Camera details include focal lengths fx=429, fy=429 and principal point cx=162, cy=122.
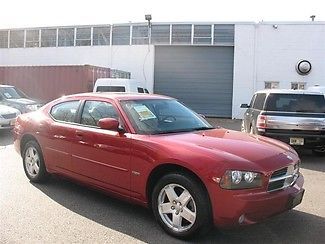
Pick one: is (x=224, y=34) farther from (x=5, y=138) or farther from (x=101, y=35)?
(x=5, y=138)

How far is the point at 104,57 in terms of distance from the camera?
26.4 metres

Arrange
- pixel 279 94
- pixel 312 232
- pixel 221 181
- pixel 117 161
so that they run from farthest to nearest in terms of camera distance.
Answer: pixel 279 94, pixel 117 161, pixel 312 232, pixel 221 181

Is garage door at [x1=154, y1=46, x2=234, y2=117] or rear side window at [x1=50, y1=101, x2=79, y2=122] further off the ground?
garage door at [x1=154, y1=46, x2=234, y2=117]

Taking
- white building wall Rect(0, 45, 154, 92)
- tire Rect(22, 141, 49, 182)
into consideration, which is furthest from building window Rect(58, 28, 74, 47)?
tire Rect(22, 141, 49, 182)

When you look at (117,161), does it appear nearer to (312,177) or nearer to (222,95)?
(312,177)

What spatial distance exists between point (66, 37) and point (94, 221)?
79.5 feet

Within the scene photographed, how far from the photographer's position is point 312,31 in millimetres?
23688

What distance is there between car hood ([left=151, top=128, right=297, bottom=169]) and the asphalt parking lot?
2.76 ft

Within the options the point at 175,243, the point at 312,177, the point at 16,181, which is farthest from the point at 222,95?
the point at 175,243

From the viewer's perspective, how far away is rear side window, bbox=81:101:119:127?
215 inches

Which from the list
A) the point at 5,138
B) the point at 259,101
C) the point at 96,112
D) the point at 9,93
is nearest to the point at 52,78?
the point at 9,93

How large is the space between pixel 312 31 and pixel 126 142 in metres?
21.3

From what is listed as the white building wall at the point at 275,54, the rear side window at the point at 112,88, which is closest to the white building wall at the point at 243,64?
the white building wall at the point at 275,54

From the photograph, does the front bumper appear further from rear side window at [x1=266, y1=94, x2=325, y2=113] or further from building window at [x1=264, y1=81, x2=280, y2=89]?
building window at [x1=264, y1=81, x2=280, y2=89]
